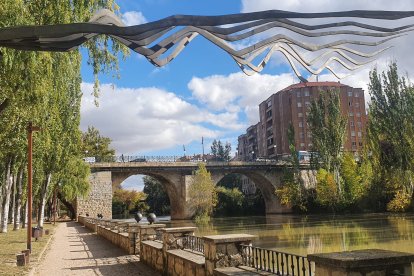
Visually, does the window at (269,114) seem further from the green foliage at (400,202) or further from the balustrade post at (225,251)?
the balustrade post at (225,251)

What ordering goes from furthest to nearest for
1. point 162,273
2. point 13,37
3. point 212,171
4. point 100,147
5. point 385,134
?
point 100,147 → point 212,171 → point 385,134 → point 162,273 → point 13,37

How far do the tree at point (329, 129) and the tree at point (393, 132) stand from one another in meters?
6.89

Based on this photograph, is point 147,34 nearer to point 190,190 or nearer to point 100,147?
point 190,190

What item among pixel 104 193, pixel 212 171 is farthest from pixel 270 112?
pixel 104 193

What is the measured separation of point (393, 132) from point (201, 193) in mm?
25049

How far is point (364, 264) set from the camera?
12.8 ft

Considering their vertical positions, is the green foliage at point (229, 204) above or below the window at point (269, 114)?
below

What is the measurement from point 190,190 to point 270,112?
1524 inches

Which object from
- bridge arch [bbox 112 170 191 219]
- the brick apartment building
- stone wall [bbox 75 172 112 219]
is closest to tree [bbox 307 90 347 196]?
bridge arch [bbox 112 170 191 219]

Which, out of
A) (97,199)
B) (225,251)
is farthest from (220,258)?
(97,199)

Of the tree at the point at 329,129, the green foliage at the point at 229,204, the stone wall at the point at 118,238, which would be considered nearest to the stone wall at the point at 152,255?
the stone wall at the point at 118,238

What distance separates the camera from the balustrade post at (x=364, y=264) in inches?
152

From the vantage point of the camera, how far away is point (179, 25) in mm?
4445

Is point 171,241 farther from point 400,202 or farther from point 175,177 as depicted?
point 175,177
